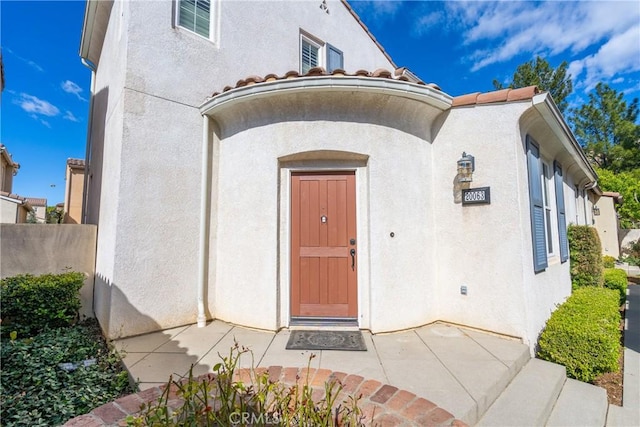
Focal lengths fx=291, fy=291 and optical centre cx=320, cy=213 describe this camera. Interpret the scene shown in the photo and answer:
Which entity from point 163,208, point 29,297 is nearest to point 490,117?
point 163,208

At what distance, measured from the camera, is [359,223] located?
221 inches

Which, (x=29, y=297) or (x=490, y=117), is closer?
(x=29, y=297)

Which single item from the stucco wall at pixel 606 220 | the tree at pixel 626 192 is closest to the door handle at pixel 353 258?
the stucco wall at pixel 606 220

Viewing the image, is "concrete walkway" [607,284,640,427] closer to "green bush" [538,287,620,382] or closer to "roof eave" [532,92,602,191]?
"green bush" [538,287,620,382]

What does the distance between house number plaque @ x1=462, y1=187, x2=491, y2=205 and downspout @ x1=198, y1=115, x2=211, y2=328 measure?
5.10 m

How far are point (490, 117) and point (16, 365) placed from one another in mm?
8283

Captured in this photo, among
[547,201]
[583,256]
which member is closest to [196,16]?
[547,201]

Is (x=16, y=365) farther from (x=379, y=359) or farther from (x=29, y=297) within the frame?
(x=379, y=359)

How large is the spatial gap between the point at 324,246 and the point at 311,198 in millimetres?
973

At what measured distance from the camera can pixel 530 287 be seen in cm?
510

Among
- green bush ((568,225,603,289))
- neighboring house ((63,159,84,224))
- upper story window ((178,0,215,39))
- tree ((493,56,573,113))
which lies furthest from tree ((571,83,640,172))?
A: neighboring house ((63,159,84,224))

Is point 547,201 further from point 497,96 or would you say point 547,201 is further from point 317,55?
point 317,55

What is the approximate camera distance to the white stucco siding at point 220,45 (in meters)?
5.57

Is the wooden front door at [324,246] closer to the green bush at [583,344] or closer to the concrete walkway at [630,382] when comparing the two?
the green bush at [583,344]
